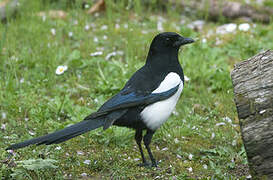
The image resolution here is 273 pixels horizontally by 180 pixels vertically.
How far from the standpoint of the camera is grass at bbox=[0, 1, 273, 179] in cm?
349

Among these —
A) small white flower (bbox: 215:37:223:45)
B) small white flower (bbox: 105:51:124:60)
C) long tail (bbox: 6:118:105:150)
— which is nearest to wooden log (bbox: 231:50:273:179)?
long tail (bbox: 6:118:105:150)

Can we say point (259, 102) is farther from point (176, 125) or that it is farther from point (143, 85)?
point (176, 125)

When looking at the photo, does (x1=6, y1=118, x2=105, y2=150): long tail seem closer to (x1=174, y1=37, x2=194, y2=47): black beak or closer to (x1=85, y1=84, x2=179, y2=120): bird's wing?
(x1=85, y1=84, x2=179, y2=120): bird's wing

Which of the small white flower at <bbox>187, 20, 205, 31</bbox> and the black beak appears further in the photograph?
the small white flower at <bbox>187, 20, 205, 31</bbox>

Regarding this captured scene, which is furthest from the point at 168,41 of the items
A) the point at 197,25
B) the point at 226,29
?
the point at 197,25

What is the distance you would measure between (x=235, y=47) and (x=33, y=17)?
8.97 ft

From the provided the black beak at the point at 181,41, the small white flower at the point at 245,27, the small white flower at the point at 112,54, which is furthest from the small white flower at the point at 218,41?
the black beak at the point at 181,41

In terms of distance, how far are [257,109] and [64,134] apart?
1.33 meters

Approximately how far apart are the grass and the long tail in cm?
13

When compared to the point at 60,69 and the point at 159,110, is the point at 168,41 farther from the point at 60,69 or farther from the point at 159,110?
the point at 60,69

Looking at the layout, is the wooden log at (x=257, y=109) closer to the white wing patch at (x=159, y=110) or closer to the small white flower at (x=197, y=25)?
the white wing patch at (x=159, y=110)

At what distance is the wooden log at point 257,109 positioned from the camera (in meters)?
2.79

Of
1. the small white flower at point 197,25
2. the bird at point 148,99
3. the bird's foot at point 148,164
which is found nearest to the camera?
the bird at point 148,99

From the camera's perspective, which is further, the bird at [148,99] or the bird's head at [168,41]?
the bird's head at [168,41]
